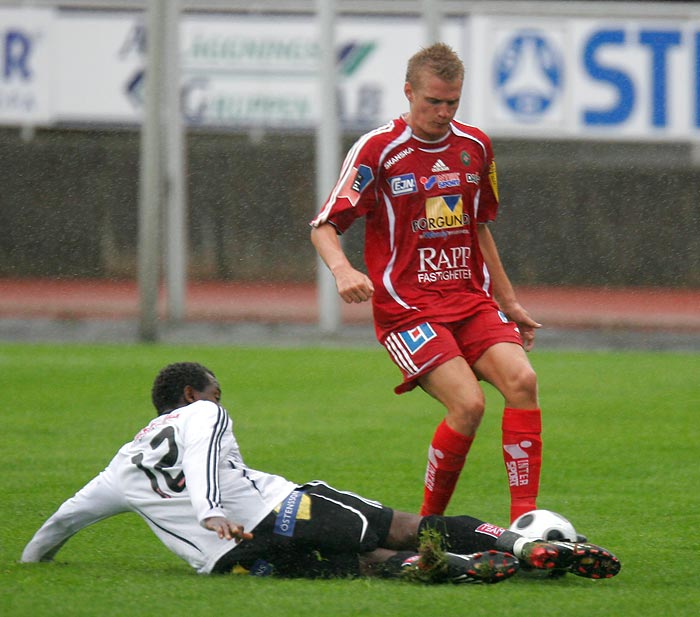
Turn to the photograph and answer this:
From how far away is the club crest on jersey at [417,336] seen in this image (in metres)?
5.30

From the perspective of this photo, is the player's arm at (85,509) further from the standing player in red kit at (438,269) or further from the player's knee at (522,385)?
the player's knee at (522,385)

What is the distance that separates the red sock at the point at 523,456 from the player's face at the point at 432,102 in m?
1.15

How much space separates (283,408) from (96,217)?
41.1 feet

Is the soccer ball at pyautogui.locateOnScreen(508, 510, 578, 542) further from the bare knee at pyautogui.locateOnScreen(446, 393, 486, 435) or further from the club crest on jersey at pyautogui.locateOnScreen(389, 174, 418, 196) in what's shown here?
the club crest on jersey at pyautogui.locateOnScreen(389, 174, 418, 196)

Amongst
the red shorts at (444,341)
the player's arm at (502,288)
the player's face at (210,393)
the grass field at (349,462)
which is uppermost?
the player's arm at (502,288)

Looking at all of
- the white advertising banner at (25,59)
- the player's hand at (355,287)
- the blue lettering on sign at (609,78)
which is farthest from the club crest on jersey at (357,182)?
the white advertising banner at (25,59)

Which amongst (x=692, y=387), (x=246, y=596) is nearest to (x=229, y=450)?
(x=246, y=596)

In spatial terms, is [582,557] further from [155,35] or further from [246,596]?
[155,35]

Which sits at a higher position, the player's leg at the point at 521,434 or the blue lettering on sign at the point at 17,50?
the blue lettering on sign at the point at 17,50

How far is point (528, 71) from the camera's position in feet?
55.7

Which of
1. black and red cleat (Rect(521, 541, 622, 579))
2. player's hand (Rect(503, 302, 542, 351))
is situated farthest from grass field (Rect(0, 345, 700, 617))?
player's hand (Rect(503, 302, 542, 351))

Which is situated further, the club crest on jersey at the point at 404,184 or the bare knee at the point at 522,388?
the club crest on jersey at the point at 404,184

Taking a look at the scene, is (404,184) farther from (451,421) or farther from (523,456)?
(523,456)

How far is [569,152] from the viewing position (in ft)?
Result: 67.8
